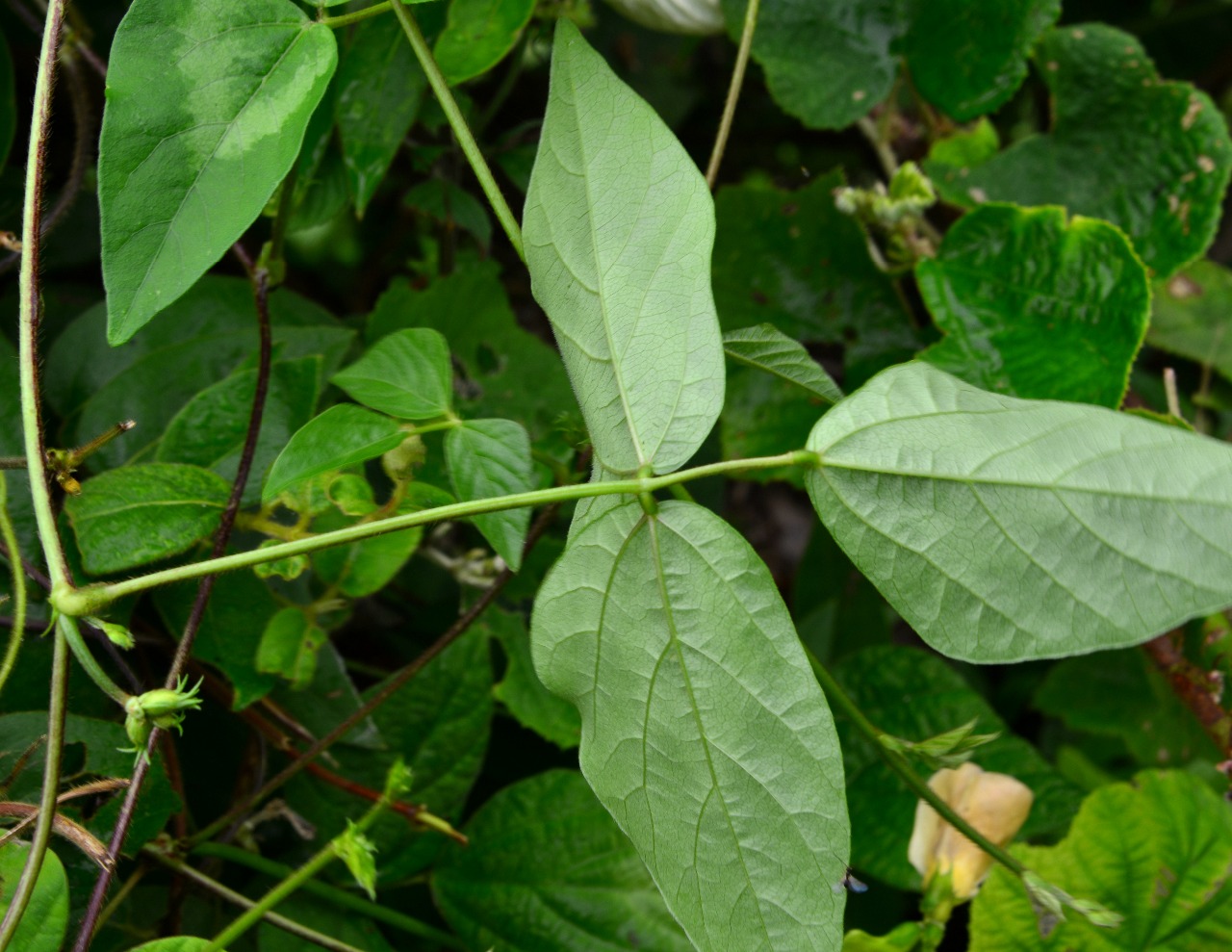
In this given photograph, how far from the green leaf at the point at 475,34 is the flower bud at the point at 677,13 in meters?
0.20

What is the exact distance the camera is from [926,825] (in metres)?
0.60

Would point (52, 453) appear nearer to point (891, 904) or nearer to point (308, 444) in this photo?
point (308, 444)

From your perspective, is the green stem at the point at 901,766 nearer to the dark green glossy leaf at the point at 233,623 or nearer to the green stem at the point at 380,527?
the green stem at the point at 380,527

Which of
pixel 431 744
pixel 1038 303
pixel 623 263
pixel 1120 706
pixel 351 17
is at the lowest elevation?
pixel 1120 706

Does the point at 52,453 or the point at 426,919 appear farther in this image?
the point at 426,919

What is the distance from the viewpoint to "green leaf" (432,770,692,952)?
0.62 metres

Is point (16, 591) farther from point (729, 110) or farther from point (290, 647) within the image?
point (729, 110)

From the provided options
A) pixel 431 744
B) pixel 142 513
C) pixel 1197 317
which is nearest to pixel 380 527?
pixel 142 513

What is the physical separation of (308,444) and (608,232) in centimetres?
17

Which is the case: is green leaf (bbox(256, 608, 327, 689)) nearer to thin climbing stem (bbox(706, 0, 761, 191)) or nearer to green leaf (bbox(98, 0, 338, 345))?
green leaf (bbox(98, 0, 338, 345))

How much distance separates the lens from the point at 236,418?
58 cm

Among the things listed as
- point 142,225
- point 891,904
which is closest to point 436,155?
point 142,225

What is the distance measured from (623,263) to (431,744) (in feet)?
1.24

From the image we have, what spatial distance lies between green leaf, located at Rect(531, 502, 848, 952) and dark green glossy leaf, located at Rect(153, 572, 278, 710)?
22cm
